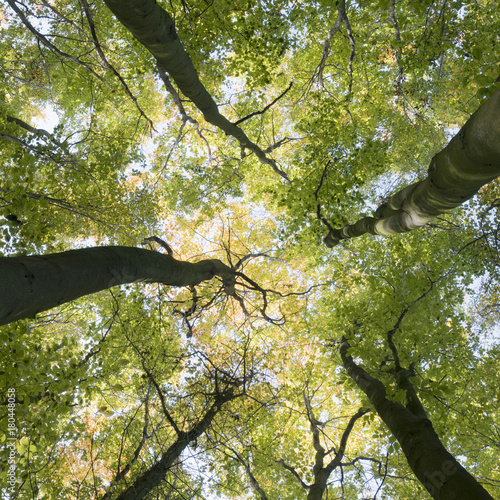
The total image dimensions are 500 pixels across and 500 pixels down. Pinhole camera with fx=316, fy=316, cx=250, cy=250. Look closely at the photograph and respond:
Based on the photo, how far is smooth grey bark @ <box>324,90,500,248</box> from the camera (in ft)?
6.29

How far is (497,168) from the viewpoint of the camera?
2.29m

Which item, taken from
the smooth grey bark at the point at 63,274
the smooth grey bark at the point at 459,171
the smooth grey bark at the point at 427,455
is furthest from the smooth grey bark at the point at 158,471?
the smooth grey bark at the point at 459,171

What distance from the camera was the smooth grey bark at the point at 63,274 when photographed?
1906mm

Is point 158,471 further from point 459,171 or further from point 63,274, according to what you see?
point 459,171

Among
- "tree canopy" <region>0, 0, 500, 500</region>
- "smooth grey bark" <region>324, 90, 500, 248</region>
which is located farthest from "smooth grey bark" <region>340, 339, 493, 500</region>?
"smooth grey bark" <region>324, 90, 500, 248</region>

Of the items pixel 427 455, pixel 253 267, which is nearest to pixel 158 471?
pixel 427 455

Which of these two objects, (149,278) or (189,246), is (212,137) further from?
(149,278)

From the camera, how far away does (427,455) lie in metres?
3.16

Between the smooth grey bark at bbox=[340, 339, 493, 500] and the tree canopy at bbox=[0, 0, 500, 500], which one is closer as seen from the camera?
the smooth grey bark at bbox=[340, 339, 493, 500]

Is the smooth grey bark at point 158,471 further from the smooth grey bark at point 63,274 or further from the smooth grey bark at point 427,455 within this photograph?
the smooth grey bark at point 63,274

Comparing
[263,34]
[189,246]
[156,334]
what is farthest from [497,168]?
[189,246]

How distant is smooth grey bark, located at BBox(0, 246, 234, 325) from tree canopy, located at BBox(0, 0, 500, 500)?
0.02 meters

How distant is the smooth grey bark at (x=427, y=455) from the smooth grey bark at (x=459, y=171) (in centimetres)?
247

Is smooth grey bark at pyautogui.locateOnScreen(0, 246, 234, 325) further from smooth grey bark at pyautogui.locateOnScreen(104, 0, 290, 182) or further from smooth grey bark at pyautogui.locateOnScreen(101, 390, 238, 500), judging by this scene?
smooth grey bark at pyautogui.locateOnScreen(101, 390, 238, 500)
